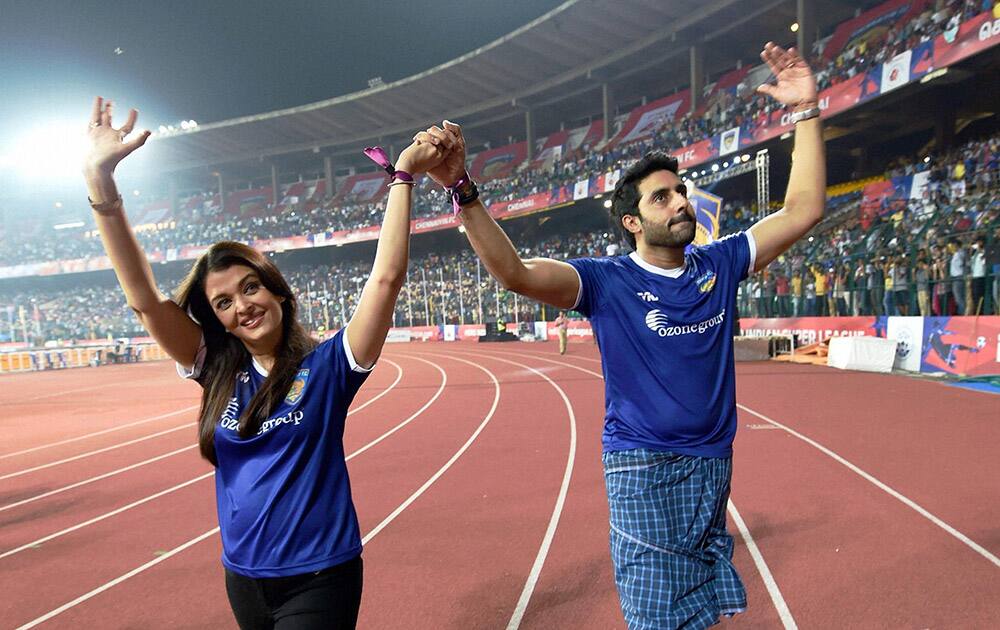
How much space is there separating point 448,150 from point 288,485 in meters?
1.07

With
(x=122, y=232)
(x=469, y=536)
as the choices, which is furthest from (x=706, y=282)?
(x=469, y=536)

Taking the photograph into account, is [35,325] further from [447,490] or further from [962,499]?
[962,499]

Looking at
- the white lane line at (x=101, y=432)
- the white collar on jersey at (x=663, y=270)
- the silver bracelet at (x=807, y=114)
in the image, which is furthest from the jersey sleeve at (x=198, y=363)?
the white lane line at (x=101, y=432)

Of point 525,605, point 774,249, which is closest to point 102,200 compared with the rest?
point 774,249

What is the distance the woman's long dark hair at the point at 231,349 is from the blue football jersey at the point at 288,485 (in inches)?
1.1

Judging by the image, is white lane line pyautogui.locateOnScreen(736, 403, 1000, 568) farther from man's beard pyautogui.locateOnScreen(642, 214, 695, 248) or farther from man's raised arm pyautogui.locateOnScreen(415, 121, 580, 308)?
man's raised arm pyautogui.locateOnScreen(415, 121, 580, 308)

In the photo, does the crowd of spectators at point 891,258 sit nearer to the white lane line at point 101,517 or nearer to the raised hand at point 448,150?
the white lane line at point 101,517

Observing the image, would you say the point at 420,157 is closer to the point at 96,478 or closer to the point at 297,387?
the point at 297,387

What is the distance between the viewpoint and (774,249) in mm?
2355

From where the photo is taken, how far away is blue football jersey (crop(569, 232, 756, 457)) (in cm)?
199

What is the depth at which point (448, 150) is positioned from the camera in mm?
1784

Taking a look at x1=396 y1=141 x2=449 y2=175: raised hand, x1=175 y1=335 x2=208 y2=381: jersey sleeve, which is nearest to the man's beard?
x1=396 y1=141 x2=449 y2=175: raised hand

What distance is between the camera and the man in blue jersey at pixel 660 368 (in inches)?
74.2

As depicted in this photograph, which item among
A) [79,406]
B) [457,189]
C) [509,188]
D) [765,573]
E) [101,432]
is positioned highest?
[509,188]
